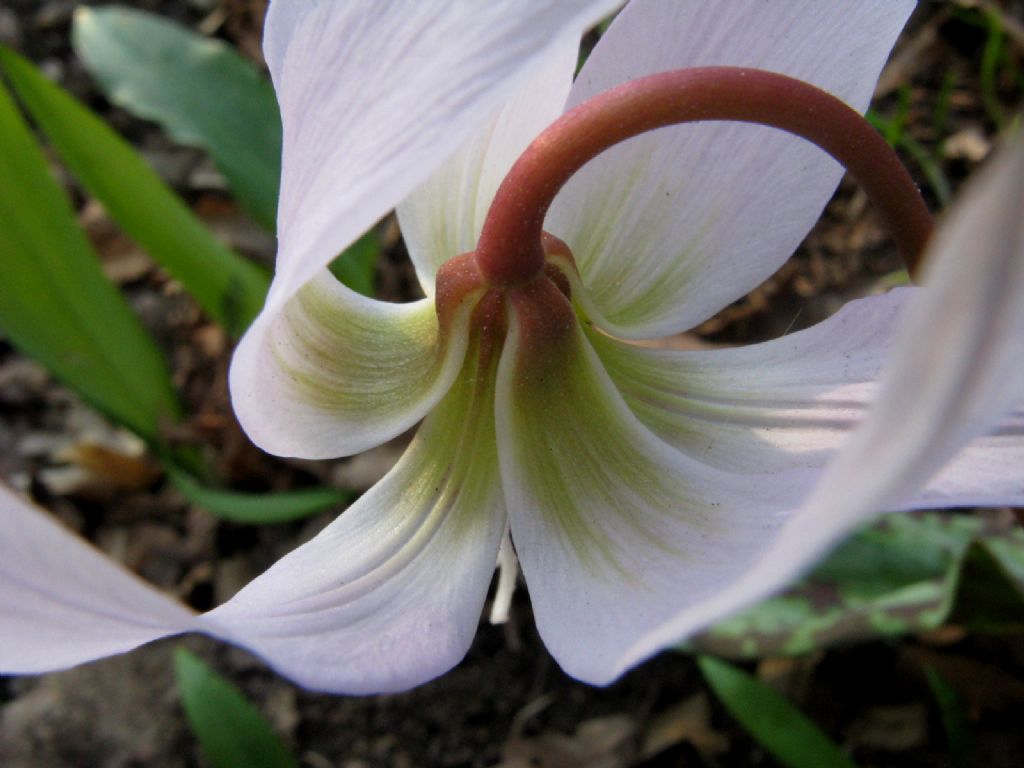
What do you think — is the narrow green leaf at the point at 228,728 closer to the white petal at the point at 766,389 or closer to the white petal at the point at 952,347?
the white petal at the point at 766,389

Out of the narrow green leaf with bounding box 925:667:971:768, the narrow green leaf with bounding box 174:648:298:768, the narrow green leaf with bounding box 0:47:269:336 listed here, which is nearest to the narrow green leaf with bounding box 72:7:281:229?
the narrow green leaf with bounding box 0:47:269:336

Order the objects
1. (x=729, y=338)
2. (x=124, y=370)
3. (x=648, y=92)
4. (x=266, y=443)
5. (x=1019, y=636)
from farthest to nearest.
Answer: (x=729, y=338) < (x=124, y=370) < (x=1019, y=636) < (x=266, y=443) < (x=648, y=92)

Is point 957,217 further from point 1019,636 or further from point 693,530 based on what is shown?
point 1019,636

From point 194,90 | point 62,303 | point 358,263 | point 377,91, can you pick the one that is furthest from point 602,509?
point 194,90

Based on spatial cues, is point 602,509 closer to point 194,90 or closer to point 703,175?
point 703,175

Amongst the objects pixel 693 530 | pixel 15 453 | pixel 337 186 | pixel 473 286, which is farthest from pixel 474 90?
pixel 15 453

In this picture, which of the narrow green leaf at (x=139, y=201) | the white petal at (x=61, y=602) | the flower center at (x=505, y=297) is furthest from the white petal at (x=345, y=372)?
the narrow green leaf at (x=139, y=201)
